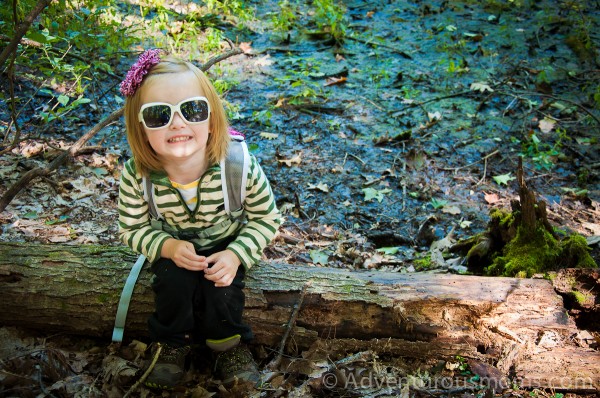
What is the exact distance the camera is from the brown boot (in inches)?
98.4

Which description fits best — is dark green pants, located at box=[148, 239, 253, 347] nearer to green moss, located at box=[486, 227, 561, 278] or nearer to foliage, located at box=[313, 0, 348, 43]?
green moss, located at box=[486, 227, 561, 278]

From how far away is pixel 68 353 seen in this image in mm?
2750

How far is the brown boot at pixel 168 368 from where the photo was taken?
250 cm

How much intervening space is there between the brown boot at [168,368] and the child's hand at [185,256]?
475mm

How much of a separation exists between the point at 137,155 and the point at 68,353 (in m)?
1.20

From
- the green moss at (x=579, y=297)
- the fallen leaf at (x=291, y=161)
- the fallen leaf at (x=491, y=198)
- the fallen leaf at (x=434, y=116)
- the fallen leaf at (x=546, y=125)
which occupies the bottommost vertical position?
the fallen leaf at (x=491, y=198)

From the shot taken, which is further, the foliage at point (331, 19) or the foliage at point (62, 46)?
the foliage at point (331, 19)

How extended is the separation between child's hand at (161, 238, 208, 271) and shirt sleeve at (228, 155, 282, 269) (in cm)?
20

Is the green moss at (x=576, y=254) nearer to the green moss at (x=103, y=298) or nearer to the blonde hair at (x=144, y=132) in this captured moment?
the blonde hair at (x=144, y=132)

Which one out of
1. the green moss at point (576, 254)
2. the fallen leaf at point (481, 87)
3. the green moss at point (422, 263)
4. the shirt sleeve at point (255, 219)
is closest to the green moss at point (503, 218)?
the green moss at point (576, 254)

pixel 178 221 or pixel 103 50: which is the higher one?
pixel 103 50

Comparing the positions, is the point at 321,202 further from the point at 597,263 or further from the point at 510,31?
the point at 510,31

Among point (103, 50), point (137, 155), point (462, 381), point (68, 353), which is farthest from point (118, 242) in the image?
point (103, 50)

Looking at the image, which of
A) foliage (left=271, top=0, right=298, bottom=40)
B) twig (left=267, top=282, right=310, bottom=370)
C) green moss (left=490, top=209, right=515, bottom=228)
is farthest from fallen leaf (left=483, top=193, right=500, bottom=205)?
foliage (left=271, top=0, right=298, bottom=40)
